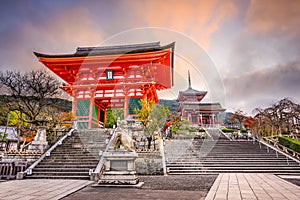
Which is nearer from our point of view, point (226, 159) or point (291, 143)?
point (226, 159)

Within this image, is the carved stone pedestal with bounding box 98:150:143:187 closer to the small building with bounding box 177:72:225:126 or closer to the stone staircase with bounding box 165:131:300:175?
the stone staircase with bounding box 165:131:300:175

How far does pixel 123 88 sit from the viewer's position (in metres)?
16.9

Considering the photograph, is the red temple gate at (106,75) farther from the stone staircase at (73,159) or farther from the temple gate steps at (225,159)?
the temple gate steps at (225,159)

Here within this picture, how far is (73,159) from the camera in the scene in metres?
9.55

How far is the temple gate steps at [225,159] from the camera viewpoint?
9805 mm

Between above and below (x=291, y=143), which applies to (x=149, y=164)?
below

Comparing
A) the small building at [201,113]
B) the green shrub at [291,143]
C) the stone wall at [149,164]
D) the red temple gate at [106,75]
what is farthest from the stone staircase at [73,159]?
the small building at [201,113]

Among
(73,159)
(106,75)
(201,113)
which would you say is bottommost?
(73,159)

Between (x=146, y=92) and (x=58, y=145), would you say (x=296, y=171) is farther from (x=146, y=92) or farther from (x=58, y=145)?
(x=58, y=145)

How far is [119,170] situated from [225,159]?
7.72 meters

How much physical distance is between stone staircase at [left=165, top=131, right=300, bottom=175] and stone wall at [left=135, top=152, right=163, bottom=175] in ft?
2.05

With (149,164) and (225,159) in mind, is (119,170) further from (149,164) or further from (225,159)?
(225,159)

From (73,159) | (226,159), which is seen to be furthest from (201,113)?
(73,159)

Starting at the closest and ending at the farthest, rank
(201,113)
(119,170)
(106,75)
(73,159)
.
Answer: (119,170), (73,159), (106,75), (201,113)
